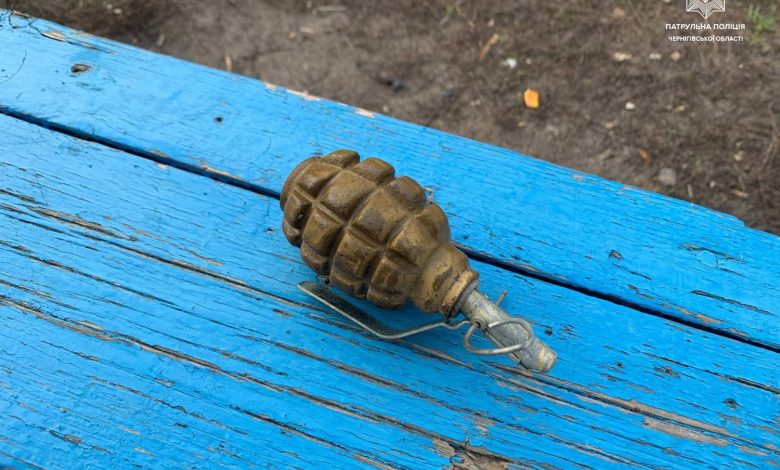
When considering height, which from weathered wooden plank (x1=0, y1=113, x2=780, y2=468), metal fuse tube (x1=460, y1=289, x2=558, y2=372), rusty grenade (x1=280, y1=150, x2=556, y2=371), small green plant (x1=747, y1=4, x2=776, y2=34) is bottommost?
weathered wooden plank (x1=0, y1=113, x2=780, y2=468)

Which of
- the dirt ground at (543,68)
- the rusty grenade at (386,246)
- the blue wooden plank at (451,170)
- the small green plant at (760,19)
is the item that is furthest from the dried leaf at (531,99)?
the rusty grenade at (386,246)

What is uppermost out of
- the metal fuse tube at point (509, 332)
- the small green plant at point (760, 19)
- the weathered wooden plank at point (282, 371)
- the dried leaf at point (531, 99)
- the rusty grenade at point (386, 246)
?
the small green plant at point (760, 19)

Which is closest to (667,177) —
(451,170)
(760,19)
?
(760,19)

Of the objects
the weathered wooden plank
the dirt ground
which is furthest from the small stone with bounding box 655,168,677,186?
the weathered wooden plank

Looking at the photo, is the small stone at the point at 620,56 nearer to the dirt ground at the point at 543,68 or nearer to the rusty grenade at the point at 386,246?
the dirt ground at the point at 543,68

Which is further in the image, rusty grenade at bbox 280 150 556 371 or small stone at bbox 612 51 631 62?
small stone at bbox 612 51 631 62

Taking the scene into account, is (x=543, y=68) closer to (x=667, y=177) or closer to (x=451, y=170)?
(x=667, y=177)

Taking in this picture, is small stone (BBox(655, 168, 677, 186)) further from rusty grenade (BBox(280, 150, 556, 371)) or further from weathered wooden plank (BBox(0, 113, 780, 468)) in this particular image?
rusty grenade (BBox(280, 150, 556, 371))
